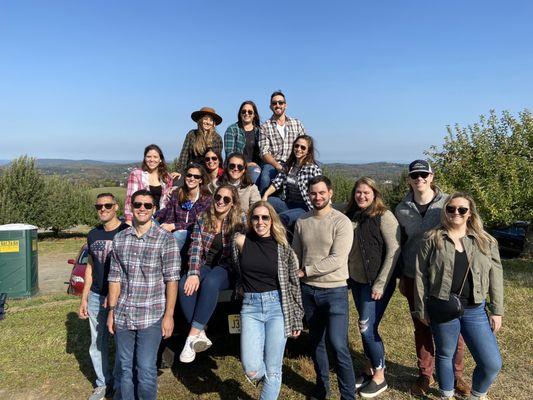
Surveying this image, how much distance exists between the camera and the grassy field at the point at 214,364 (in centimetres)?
399

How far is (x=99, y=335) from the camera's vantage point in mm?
3760

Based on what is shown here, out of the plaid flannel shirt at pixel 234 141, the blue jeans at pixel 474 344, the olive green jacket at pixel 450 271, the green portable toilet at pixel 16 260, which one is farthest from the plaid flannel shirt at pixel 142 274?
the green portable toilet at pixel 16 260

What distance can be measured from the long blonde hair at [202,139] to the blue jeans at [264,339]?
106 inches

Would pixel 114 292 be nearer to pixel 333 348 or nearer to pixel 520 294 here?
pixel 333 348

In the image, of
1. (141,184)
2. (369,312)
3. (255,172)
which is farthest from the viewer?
(255,172)

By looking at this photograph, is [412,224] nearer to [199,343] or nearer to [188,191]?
[199,343]

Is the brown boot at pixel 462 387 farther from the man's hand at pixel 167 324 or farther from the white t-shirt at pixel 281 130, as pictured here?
the white t-shirt at pixel 281 130

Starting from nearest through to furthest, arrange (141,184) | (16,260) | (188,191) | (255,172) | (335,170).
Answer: (188,191) → (141,184) → (255,172) → (16,260) → (335,170)

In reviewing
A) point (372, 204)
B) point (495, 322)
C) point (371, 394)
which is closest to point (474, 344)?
point (495, 322)

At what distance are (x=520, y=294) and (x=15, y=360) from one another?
7794 millimetres

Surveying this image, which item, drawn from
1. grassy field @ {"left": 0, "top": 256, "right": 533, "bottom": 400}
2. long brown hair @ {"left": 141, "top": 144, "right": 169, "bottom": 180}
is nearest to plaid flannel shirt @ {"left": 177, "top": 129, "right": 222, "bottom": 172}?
long brown hair @ {"left": 141, "top": 144, "right": 169, "bottom": 180}

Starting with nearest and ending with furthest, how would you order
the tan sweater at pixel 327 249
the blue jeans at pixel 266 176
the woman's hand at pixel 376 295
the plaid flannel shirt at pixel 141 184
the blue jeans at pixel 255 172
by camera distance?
the tan sweater at pixel 327 249, the woman's hand at pixel 376 295, the plaid flannel shirt at pixel 141 184, the blue jeans at pixel 266 176, the blue jeans at pixel 255 172

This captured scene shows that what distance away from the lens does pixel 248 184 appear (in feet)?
14.8

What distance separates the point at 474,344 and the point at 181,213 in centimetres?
278
